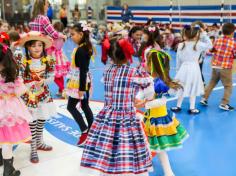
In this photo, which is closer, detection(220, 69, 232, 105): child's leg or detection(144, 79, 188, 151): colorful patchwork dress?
detection(144, 79, 188, 151): colorful patchwork dress

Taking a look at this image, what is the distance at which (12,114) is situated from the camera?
3.14m

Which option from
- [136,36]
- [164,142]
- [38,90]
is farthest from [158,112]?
[136,36]

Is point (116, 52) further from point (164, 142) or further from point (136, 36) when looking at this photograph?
point (136, 36)

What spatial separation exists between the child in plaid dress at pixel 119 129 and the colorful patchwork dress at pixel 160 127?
16.5 inches

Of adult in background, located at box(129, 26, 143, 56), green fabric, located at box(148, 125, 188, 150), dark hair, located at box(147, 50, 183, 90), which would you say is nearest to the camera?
green fabric, located at box(148, 125, 188, 150)

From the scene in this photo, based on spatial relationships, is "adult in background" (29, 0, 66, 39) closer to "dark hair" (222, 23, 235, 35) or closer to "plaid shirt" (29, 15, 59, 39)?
"plaid shirt" (29, 15, 59, 39)

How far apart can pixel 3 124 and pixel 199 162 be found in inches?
80.1

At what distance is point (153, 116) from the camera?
3.34 m

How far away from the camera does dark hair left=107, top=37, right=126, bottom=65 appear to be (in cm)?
282

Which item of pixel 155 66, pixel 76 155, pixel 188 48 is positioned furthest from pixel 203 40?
pixel 76 155

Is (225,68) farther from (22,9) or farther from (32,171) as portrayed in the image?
(22,9)

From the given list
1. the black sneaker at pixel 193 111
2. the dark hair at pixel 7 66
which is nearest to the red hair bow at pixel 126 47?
the dark hair at pixel 7 66

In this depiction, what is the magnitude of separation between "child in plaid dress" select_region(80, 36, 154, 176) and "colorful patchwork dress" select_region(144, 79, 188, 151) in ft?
1.37

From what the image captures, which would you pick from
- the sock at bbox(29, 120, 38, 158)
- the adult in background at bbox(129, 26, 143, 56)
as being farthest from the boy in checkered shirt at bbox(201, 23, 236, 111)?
the sock at bbox(29, 120, 38, 158)
